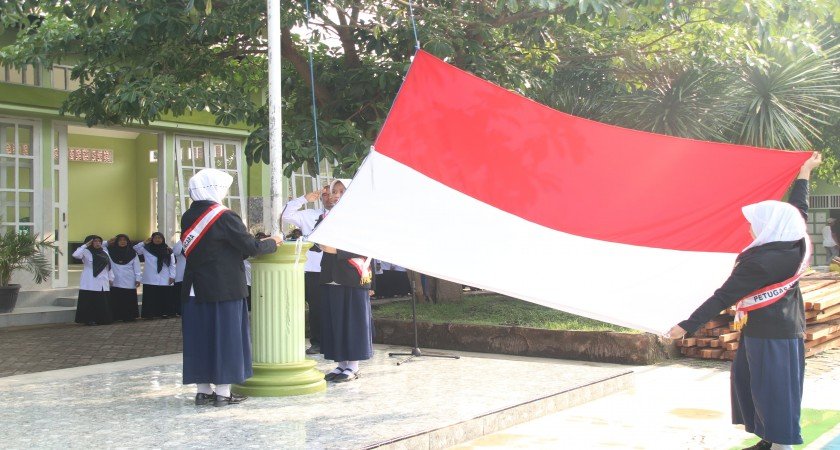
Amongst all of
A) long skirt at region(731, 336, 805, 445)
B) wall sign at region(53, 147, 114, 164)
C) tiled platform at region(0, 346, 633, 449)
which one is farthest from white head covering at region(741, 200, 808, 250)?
wall sign at region(53, 147, 114, 164)

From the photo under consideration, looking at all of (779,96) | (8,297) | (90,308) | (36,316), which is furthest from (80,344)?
(779,96)

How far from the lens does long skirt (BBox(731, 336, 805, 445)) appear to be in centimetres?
488

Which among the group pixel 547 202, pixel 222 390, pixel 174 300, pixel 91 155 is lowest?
pixel 222 390

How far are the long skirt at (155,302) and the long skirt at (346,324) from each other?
828cm

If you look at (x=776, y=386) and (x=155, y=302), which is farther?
(x=155, y=302)

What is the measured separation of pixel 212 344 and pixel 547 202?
278cm

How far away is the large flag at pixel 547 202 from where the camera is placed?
4.92 meters

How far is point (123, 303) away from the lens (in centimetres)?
1480

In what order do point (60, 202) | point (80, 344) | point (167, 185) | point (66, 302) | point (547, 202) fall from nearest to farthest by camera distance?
point (547, 202), point (80, 344), point (66, 302), point (60, 202), point (167, 185)

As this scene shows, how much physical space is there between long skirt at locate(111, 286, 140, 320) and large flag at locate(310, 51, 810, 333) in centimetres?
1097

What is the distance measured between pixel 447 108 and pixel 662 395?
3.71 metres

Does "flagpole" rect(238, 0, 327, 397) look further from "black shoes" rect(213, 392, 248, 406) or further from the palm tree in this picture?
the palm tree

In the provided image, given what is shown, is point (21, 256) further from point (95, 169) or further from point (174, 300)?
point (95, 169)

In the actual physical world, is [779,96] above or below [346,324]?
above
